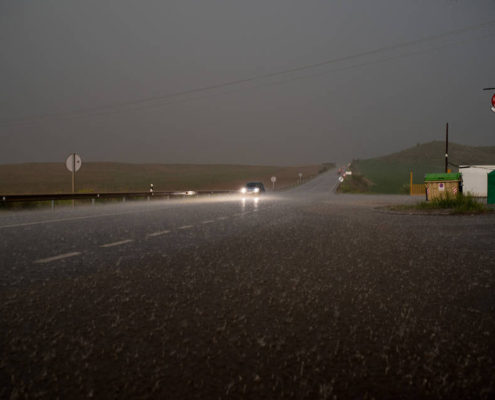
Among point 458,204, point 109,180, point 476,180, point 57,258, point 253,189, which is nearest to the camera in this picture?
point 57,258

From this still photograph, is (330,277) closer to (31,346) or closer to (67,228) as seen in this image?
(31,346)

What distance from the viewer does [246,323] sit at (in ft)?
13.1

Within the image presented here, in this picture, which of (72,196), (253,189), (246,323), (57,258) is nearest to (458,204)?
(57,258)

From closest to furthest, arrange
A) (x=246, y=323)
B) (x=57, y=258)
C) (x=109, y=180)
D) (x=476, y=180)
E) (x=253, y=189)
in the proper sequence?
(x=246, y=323) < (x=57, y=258) < (x=476, y=180) < (x=253, y=189) < (x=109, y=180)

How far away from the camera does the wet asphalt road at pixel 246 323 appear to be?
8.98 feet

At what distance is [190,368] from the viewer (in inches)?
116

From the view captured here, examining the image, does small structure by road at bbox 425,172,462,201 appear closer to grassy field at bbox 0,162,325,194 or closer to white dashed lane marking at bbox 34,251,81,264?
grassy field at bbox 0,162,325,194

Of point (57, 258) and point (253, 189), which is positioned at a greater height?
point (253, 189)

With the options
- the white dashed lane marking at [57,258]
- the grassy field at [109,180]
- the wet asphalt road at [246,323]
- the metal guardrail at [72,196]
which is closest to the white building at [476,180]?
the metal guardrail at [72,196]

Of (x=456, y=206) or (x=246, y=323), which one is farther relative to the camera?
(x=456, y=206)

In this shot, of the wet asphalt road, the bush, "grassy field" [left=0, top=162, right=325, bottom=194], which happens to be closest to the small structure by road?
the bush

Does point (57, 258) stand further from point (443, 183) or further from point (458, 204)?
point (443, 183)

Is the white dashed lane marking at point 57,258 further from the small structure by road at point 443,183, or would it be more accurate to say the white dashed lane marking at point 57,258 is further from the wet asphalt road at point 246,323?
the small structure by road at point 443,183

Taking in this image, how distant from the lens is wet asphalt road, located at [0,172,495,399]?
2736 millimetres
